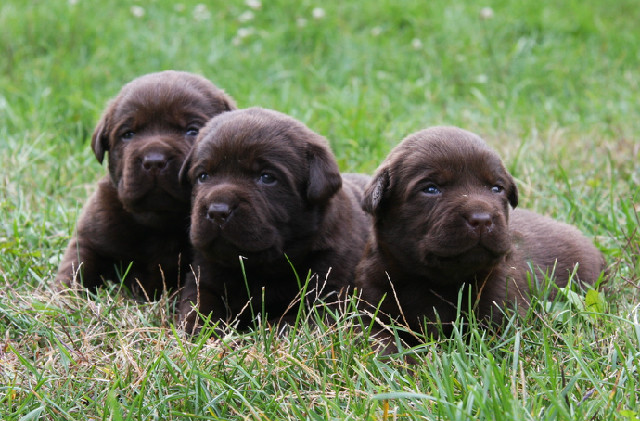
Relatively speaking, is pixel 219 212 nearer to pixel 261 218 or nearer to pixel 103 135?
pixel 261 218

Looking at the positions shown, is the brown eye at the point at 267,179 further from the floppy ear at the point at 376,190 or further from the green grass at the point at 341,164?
the green grass at the point at 341,164

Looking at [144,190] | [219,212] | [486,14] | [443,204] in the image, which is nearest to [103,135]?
[144,190]

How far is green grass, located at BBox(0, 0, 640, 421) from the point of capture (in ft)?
10.8

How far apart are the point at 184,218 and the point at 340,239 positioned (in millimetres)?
929

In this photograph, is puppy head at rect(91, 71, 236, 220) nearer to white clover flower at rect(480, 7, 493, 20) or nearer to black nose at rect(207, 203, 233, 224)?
black nose at rect(207, 203, 233, 224)

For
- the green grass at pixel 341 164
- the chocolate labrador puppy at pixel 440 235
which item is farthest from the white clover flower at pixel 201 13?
the chocolate labrador puppy at pixel 440 235

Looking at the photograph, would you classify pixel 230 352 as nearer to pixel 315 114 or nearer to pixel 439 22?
pixel 315 114

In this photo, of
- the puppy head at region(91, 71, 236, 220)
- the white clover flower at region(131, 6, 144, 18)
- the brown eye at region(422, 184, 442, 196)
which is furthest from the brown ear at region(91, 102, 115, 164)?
the white clover flower at region(131, 6, 144, 18)

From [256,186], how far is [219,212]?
283 mm

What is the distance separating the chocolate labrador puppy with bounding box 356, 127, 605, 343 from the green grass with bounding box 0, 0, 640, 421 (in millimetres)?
192

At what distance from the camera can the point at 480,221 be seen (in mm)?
3717

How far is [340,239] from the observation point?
4.52 meters

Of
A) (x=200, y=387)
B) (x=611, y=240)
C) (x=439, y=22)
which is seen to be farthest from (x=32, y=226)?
(x=439, y=22)

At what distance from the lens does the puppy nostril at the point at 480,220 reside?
146 inches
